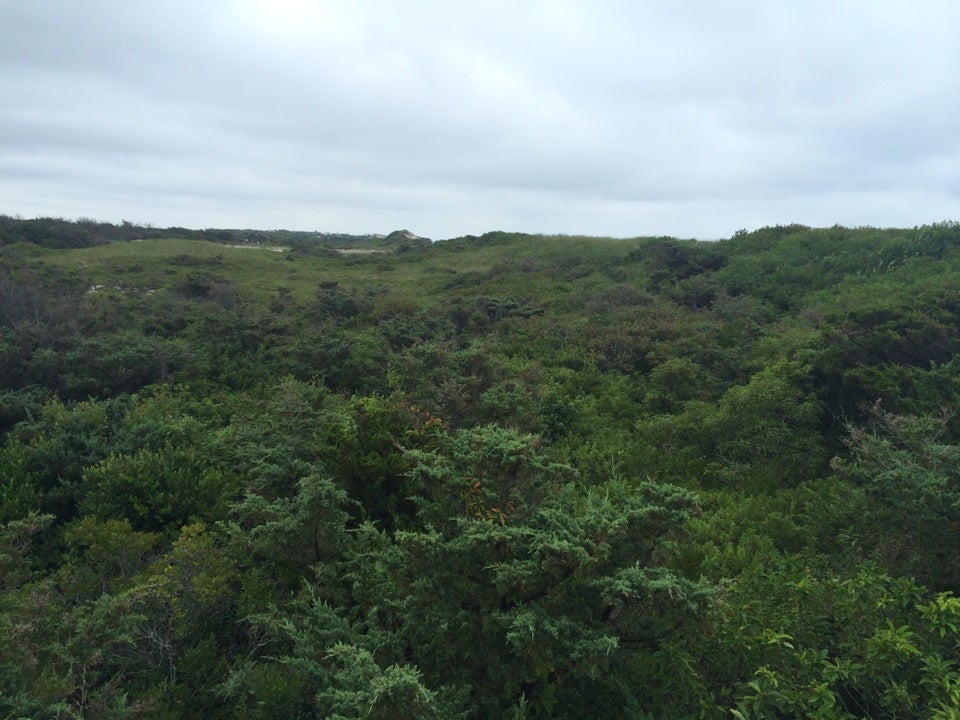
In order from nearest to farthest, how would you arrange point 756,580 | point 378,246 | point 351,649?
1. point 351,649
2. point 756,580
3. point 378,246

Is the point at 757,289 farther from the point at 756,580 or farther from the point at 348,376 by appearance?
the point at 756,580

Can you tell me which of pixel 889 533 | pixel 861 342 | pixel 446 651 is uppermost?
pixel 861 342

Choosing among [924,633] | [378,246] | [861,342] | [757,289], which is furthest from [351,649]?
[378,246]

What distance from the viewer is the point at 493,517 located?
4.30 meters

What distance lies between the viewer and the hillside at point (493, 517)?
3.73 metres

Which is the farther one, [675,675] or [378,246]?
[378,246]

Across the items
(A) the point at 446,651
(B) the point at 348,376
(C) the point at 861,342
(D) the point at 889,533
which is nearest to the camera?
(A) the point at 446,651

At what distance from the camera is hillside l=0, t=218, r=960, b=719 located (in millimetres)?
3730

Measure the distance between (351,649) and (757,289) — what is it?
61.9ft

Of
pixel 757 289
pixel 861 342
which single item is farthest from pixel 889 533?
pixel 757 289

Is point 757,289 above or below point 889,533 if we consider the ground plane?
above

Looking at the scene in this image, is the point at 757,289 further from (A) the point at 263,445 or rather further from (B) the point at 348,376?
(A) the point at 263,445

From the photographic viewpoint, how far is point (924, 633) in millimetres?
3682

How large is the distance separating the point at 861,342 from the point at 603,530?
831cm
